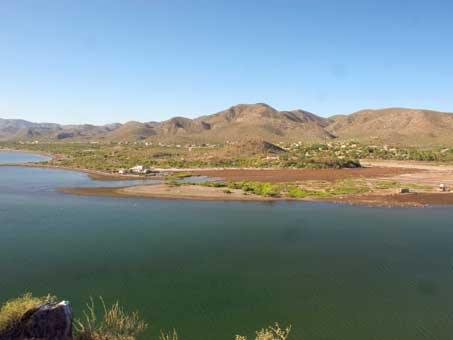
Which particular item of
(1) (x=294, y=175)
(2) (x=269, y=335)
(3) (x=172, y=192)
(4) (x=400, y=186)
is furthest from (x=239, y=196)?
(2) (x=269, y=335)

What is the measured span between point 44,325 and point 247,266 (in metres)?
19.9

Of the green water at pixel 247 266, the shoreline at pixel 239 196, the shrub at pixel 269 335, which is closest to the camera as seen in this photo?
the shrub at pixel 269 335

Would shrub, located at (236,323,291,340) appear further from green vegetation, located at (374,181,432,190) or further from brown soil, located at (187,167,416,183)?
brown soil, located at (187,167,416,183)

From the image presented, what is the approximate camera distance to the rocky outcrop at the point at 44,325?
13977 mm

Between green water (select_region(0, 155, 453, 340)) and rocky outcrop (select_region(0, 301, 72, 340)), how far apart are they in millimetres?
7168

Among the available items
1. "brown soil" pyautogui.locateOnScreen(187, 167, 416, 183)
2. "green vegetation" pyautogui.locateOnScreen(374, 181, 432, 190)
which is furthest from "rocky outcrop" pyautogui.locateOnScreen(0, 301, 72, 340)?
"brown soil" pyautogui.locateOnScreen(187, 167, 416, 183)

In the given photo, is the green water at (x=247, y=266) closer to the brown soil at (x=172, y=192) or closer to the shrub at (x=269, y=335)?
the shrub at (x=269, y=335)

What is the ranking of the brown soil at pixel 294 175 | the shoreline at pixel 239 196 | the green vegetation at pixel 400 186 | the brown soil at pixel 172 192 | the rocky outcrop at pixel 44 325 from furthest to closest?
the brown soil at pixel 294 175 → the green vegetation at pixel 400 186 → the brown soil at pixel 172 192 → the shoreline at pixel 239 196 → the rocky outcrop at pixel 44 325

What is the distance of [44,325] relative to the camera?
14109 millimetres

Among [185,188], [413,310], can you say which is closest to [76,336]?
[413,310]

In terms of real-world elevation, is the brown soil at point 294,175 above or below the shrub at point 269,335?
above

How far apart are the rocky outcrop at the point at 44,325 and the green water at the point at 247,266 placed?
7168mm

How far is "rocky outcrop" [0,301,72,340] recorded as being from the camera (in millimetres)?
13977

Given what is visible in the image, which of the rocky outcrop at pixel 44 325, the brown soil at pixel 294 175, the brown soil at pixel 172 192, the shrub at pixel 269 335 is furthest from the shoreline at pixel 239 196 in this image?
the rocky outcrop at pixel 44 325
